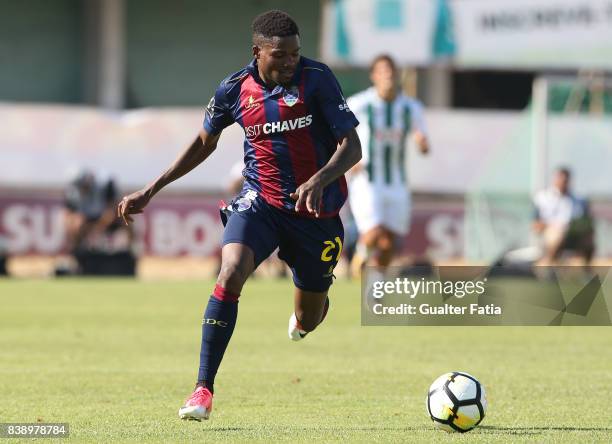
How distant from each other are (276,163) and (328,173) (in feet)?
2.35

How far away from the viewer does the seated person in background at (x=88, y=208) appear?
2505 centimetres

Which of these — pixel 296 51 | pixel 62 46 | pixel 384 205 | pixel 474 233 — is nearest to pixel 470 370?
pixel 296 51

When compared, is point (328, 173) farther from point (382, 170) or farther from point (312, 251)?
point (382, 170)

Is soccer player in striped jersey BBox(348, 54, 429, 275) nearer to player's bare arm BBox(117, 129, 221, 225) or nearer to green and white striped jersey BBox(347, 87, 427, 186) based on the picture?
green and white striped jersey BBox(347, 87, 427, 186)

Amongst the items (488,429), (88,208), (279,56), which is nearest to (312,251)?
(279,56)

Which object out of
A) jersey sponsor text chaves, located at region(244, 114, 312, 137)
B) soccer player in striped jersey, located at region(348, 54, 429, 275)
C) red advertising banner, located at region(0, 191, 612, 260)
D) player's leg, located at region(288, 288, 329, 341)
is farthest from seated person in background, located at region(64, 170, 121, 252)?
jersey sponsor text chaves, located at region(244, 114, 312, 137)

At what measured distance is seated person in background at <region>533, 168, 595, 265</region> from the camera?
74.3 feet

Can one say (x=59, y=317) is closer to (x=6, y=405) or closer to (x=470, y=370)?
(x=470, y=370)

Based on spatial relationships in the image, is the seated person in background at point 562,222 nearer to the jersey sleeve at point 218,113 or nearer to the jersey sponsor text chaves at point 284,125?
the jersey sleeve at point 218,113

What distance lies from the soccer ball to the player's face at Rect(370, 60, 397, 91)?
814cm

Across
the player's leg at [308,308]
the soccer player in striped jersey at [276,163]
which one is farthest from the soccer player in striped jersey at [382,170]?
the soccer player in striped jersey at [276,163]

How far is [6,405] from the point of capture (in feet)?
27.9

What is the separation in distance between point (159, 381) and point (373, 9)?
1691 cm
